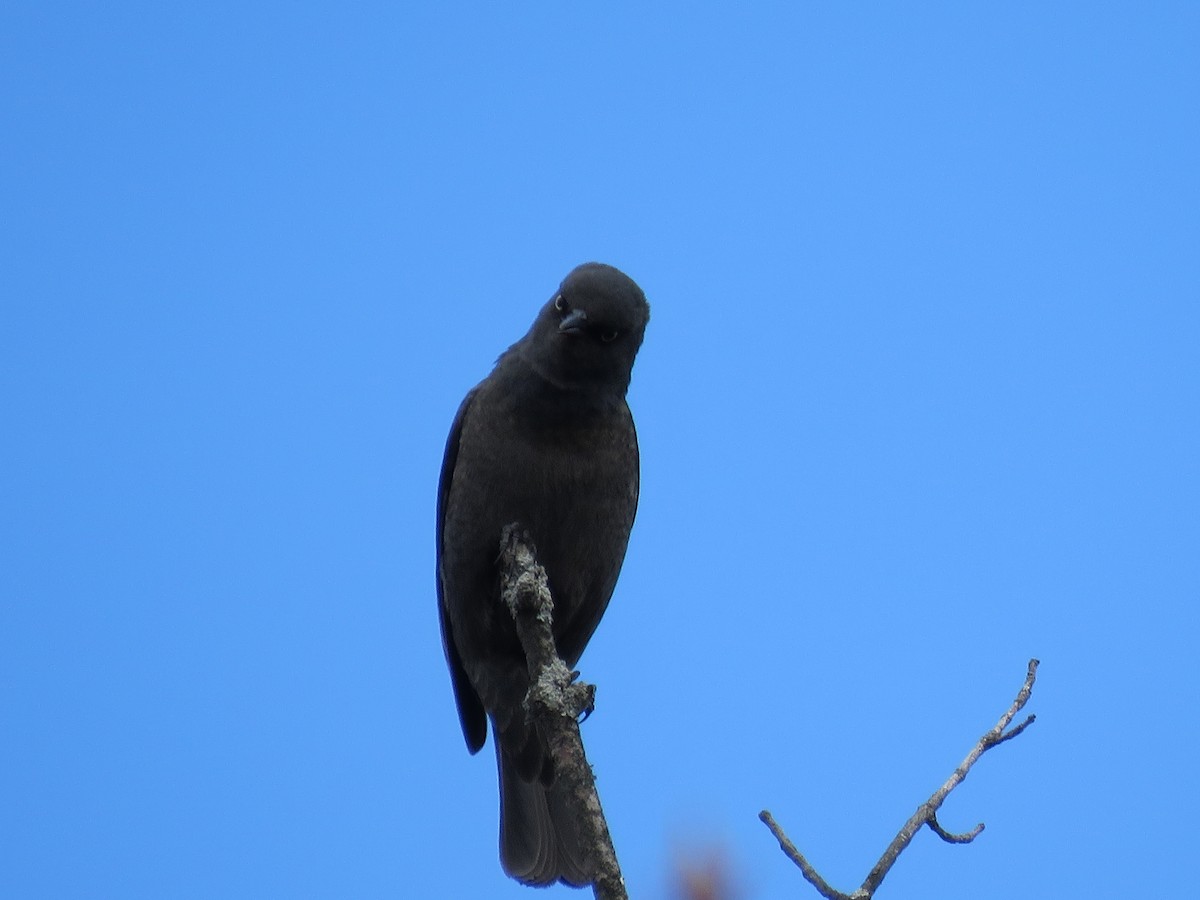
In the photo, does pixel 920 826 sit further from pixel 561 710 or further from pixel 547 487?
pixel 547 487

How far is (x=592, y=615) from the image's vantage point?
6684 millimetres

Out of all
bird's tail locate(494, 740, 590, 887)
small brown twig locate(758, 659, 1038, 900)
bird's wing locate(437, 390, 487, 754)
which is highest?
bird's wing locate(437, 390, 487, 754)

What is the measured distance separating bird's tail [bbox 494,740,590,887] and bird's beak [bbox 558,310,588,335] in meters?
2.14

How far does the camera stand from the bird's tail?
6.70 meters

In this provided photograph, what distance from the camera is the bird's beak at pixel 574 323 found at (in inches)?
238

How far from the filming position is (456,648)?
22.5ft

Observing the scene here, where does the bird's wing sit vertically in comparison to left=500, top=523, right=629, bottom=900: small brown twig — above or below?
above

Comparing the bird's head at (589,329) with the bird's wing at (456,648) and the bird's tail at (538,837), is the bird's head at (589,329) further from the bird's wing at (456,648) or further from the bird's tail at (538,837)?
the bird's tail at (538,837)

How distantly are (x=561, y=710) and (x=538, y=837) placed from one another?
2561mm

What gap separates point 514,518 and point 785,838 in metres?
2.99

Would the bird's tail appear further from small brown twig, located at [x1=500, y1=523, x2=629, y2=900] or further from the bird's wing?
small brown twig, located at [x1=500, y1=523, x2=629, y2=900]

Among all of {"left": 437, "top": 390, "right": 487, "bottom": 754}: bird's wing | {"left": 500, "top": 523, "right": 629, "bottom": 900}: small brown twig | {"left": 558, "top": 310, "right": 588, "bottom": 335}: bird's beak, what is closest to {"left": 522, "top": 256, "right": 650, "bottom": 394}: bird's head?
{"left": 558, "top": 310, "right": 588, "bottom": 335}: bird's beak

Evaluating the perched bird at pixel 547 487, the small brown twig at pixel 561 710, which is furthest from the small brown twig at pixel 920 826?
the perched bird at pixel 547 487

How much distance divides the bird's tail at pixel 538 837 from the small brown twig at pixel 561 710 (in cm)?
147
